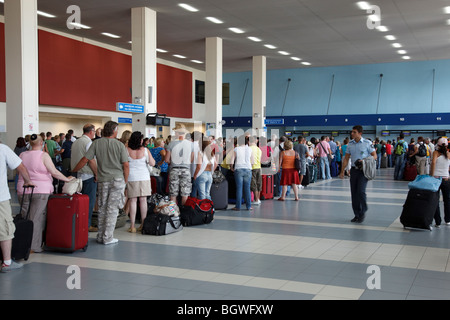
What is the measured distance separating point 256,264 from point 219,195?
4.50 meters

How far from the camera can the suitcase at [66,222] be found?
18.6 feet

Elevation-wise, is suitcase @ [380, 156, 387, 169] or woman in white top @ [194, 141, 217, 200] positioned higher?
woman in white top @ [194, 141, 217, 200]

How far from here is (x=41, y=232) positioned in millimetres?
5781

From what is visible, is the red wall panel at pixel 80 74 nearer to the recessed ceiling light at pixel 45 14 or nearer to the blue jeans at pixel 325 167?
the recessed ceiling light at pixel 45 14

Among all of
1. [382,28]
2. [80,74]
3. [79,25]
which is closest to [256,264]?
[79,25]

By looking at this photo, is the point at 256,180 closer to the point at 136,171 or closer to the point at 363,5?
the point at 136,171

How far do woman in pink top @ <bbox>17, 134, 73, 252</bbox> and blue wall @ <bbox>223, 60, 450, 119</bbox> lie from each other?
23464mm

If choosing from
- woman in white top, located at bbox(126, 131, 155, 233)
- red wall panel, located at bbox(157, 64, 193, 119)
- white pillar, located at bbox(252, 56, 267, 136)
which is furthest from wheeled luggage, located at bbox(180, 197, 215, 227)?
red wall panel, located at bbox(157, 64, 193, 119)

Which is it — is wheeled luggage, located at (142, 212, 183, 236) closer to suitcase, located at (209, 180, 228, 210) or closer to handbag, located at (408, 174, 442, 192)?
suitcase, located at (209, 180, 228, 210)

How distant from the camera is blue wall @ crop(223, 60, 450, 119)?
25.2m

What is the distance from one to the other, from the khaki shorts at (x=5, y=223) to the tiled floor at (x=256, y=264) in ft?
1.29

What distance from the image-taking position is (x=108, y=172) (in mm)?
6199

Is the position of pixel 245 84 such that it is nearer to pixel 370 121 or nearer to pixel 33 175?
pixel 370 121
